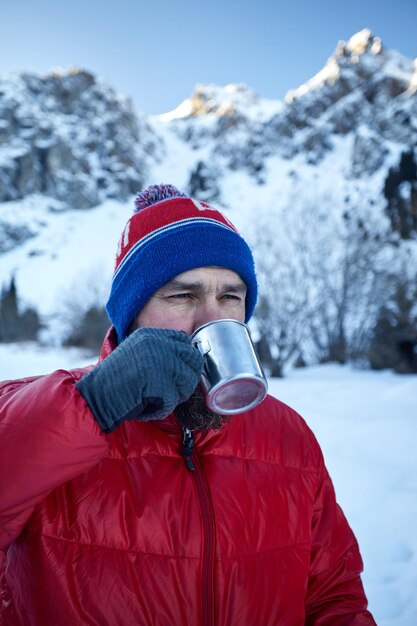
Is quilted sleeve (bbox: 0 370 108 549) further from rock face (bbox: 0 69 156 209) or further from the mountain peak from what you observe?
the mountain peak

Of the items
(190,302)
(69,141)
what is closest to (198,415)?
(190,302)

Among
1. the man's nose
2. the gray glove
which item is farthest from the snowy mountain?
the gray glove

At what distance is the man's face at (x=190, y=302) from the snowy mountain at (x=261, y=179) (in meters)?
6.95

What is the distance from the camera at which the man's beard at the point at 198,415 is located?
0.88 meters

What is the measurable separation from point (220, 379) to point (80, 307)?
636 inches

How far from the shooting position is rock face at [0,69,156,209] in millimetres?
46969

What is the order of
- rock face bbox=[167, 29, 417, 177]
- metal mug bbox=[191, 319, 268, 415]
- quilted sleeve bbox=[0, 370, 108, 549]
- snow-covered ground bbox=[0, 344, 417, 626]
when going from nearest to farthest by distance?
quilted sleeve bbox=[0, 370, 108, 549], metal mug bbox=[191, 319, 268, 415], snow-covered ground bbox=[0, 344, 417, 626], rock face bbox=[167, 29, 417, 177]

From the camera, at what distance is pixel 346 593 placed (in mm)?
1019

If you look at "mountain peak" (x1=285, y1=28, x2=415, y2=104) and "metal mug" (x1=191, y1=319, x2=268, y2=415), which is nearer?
"metal mug" (x1=191, y1=319, x2=268, y2=415)

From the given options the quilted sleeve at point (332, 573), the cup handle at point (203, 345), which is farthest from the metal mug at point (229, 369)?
the quilted sleeve at point (332, 573)

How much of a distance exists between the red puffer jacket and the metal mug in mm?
236

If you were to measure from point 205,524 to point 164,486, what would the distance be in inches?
5.4

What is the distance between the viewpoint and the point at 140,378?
2.22 feet

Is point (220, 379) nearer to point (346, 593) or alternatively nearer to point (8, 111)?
point (346, 593)
